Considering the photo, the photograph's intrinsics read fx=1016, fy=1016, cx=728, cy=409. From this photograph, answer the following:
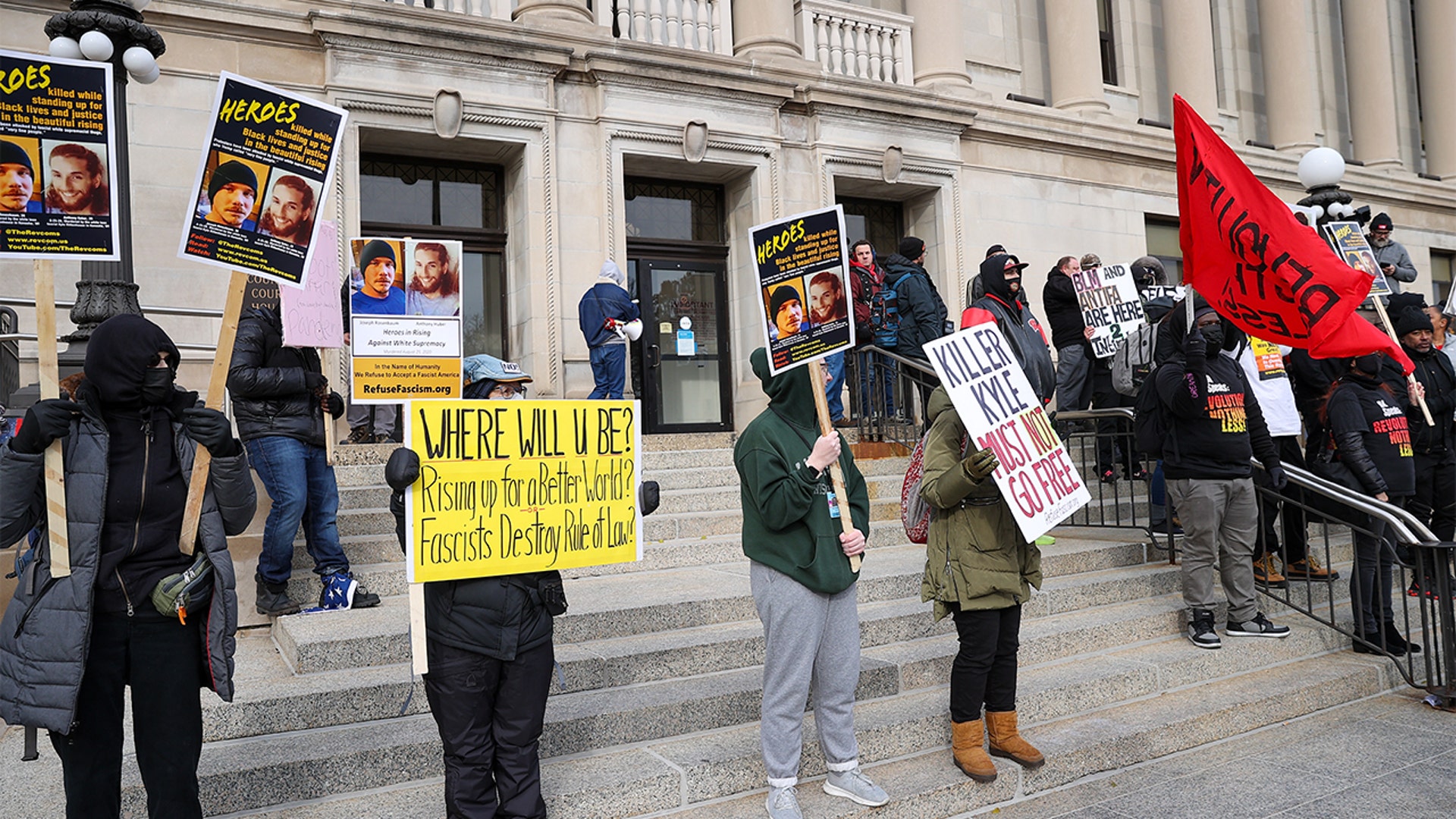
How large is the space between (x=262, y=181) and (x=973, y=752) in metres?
3.94

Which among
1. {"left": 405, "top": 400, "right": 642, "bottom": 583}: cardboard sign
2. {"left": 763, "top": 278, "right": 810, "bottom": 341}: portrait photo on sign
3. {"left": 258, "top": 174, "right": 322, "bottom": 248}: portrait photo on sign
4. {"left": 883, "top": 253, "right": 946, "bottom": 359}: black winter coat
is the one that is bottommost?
{"left": 405, "top": 400, "right": 642, "bottom": 583}: cardboard sign

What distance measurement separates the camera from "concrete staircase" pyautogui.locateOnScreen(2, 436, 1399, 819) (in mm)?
4379

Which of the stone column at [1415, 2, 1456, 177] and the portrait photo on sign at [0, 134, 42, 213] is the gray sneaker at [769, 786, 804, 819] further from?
the stone column at [1415, 2, 1456, 177]

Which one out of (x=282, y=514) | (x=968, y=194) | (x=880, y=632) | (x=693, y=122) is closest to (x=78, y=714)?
(x=282, y=514)

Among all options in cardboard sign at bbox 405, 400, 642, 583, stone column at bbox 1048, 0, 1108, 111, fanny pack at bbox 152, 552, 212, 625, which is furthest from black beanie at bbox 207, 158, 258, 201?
stone column at bbox 1048, 0, 1108, 111

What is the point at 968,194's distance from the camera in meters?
14.9

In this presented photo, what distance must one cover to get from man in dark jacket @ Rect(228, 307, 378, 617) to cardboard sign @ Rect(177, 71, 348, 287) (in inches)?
87.9

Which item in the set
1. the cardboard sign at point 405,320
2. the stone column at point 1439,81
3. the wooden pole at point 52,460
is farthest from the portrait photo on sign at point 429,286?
the stone column at point 1439,81

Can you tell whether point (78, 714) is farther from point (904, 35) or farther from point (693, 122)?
point (904, 35)

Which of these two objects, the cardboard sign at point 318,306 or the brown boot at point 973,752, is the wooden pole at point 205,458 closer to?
the cardboard sign at point 318,306

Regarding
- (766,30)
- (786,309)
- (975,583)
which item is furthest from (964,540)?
(766,30)

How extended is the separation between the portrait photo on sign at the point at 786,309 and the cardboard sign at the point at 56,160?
8.66 ft

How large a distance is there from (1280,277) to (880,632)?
2988 mm

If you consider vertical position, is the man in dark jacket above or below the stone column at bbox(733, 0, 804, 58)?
below
